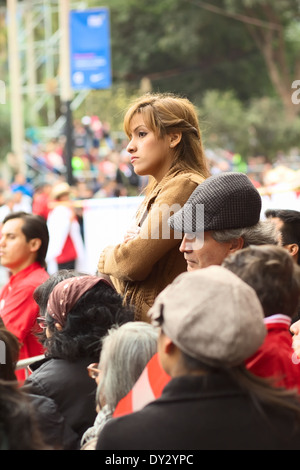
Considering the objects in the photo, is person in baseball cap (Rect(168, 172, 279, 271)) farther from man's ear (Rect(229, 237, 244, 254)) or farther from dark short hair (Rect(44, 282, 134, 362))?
dark short hair (Rect(44, 282, 134, 362))

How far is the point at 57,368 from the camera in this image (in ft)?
10.2

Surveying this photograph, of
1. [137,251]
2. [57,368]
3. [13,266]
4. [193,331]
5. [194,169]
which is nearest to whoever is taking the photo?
[193,331]

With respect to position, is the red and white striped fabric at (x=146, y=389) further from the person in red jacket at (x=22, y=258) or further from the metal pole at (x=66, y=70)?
the metal pole at (x=66, y=70)

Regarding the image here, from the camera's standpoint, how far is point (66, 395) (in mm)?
3053

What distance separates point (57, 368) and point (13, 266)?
6.74ft

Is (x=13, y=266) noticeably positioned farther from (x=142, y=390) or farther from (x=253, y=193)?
(x=142, y=390)

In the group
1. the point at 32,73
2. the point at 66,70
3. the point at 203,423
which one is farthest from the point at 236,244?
the point at 32,73

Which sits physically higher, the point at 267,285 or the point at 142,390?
the point at 267,285

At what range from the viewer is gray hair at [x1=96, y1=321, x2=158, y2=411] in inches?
102

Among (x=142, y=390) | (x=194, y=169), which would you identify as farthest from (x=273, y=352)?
(x=194, y=169)

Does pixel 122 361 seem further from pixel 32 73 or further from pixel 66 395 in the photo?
pixel 32 73

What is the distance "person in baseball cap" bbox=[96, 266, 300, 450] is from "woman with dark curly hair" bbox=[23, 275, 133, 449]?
936 mm

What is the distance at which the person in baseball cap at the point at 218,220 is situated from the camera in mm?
3080

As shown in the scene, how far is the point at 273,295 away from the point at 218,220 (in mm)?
616
